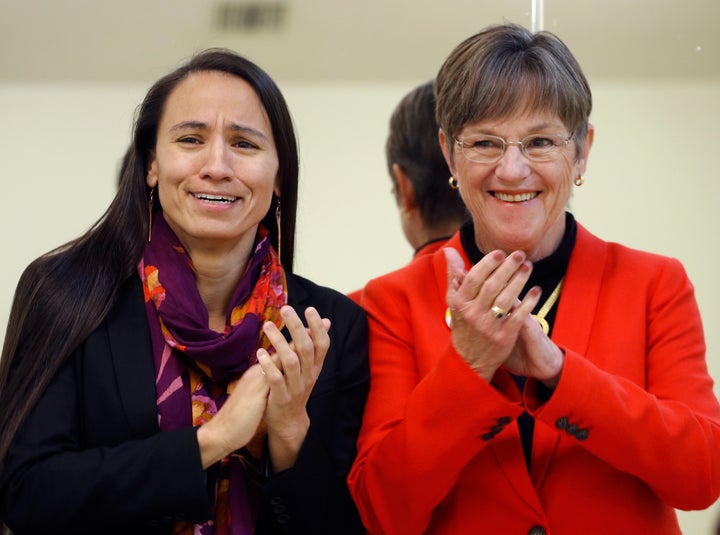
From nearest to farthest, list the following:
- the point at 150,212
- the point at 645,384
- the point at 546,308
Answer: the point at 645,384 < the point at 546,308 < the point at 150,212

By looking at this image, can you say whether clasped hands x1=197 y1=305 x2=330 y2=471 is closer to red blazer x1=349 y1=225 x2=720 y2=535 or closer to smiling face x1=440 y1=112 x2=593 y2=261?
red blazer x1=349 y1=225 x2=720 y2=535

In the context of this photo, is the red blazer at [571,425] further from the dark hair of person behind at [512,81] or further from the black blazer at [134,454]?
the dark hair of person behind at [512,81]

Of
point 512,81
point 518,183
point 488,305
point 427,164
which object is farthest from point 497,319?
point 427,164

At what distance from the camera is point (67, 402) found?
2.17m

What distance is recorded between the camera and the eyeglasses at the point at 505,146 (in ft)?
7.27

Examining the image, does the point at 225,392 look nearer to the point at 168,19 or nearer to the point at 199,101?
the point at 199,101

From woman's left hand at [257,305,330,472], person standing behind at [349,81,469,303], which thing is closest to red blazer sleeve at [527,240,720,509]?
woman's left hand at [257,305,330,472]

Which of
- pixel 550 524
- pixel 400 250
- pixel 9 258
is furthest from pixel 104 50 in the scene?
pixel 550 524

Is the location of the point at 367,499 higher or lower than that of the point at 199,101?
lower

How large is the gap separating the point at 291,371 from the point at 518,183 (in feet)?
2.01

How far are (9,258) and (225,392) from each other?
181 cm

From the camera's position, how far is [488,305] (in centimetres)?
199

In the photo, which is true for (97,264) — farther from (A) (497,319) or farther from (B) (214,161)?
(A) (497,319)

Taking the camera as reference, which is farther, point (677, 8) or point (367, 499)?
point (677, 8)
